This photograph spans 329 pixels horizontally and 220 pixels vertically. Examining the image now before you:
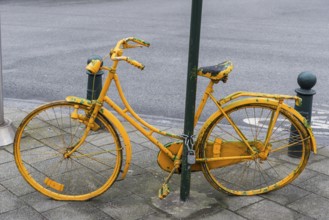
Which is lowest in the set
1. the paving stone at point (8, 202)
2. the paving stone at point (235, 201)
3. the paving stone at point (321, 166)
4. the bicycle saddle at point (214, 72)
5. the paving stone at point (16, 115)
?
the paving stone at point (16, 115)

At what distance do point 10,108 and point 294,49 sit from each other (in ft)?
21.8

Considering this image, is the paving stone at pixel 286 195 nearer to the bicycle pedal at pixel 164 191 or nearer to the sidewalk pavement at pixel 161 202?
the sidewalk pavement at pixel 161 202

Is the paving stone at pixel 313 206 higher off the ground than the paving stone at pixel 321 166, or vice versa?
the paving stone at pixel 321 166

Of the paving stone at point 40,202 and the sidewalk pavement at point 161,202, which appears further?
the paving stone at point 40,202

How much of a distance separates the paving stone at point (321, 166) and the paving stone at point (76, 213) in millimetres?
2125

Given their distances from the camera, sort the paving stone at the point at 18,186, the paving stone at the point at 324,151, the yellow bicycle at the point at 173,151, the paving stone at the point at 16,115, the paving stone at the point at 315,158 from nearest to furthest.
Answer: the yellow bicycle at the point at 173,151 → the paving stone at the point at 18,186 → the paving stone at the point at 315,158 → the paving stone at the point at 324,151 → the paving stone at the point at 16,115

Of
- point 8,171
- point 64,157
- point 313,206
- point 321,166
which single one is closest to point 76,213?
point 64,157

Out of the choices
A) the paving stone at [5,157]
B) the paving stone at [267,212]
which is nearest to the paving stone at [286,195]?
the paving stone at [267,212]

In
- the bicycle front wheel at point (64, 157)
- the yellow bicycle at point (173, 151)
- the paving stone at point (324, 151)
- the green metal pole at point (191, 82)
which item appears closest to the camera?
the green metal pole at point (191, 82)

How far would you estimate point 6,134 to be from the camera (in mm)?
5852

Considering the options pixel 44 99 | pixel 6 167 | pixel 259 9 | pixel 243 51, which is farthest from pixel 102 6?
pixel 6 167

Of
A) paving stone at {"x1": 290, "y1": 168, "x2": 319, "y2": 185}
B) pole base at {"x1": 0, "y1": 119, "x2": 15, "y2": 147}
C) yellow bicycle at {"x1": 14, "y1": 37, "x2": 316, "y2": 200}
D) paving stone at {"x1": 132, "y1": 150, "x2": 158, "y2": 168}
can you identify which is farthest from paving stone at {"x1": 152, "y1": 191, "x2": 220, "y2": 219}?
pole base at {"x1": 0, "y1": 119, "x2": 15, "y2": 147}

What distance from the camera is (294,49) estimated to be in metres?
11.9

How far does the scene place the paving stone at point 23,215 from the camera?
4.22 m
